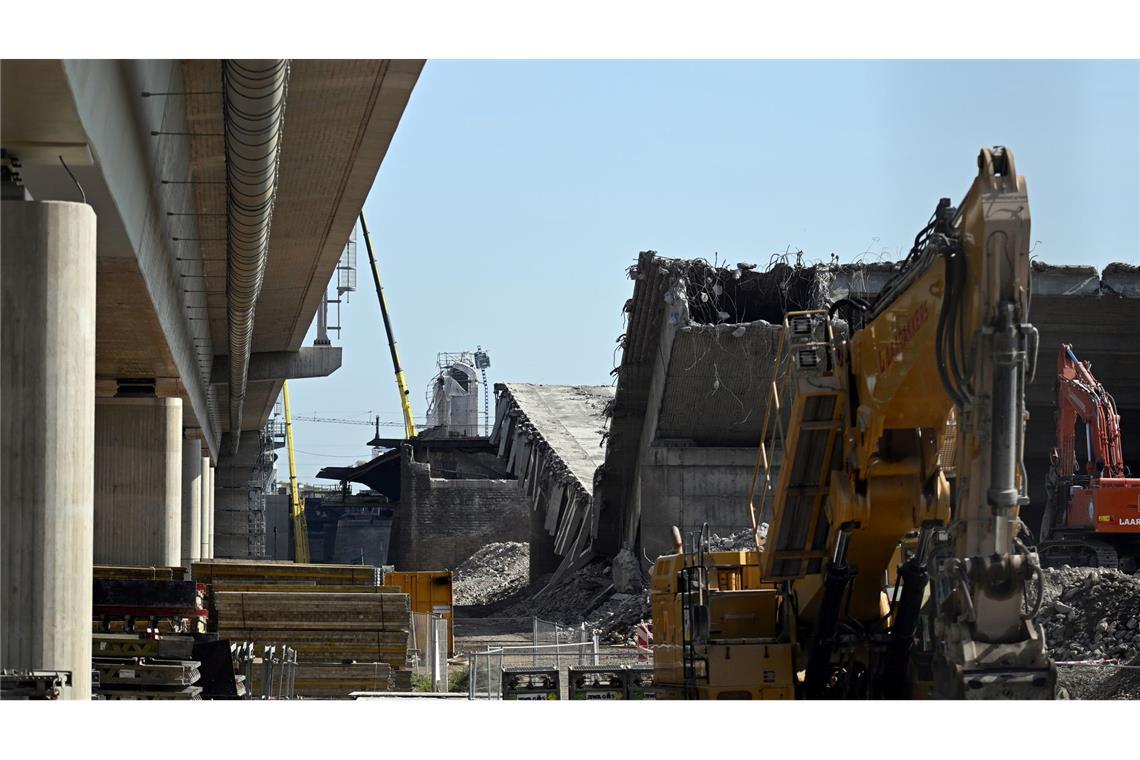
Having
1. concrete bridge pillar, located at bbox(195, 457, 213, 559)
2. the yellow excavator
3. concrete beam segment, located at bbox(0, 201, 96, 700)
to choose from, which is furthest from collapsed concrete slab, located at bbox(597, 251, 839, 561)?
concrete beam segment, located at bbox(0, 201, 96, 700)

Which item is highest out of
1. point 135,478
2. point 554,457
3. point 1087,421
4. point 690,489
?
point 554,457

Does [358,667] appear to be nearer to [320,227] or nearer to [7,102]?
[320,227]

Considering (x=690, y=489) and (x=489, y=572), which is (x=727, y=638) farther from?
(x=489, y=572)

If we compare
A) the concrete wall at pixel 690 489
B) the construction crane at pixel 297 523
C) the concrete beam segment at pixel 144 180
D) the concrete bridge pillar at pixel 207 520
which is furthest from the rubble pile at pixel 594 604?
the construction crane at pixel 297 523

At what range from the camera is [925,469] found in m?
12.6

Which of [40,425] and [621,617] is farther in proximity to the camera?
[621,617]

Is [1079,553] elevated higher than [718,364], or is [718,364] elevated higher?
[718,364]

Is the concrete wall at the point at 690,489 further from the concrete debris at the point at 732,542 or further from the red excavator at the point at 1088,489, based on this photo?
the red excavator at the point at 1088,489

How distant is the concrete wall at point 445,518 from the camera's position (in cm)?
6606

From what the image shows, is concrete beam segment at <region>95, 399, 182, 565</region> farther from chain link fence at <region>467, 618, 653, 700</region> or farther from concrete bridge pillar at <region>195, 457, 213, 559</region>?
concrete bridge pillar at <region>195, 457, 213, 559</region>

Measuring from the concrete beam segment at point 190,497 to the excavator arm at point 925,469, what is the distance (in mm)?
28422

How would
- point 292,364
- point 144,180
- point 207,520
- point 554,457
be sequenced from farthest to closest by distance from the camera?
point 207,520 → point 292,364 → point 554,457 → point 144,180

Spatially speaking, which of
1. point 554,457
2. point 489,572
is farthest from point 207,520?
point 554,457

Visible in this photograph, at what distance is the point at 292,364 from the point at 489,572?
70.8 feet
